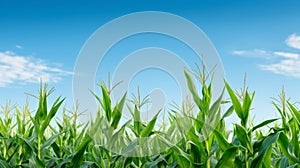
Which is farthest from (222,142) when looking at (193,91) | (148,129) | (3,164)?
(3,164)

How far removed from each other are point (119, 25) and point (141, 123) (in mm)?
1422

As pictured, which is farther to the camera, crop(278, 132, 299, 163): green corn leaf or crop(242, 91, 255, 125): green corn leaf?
crop(278, 132, 299, 163): green corn leaf

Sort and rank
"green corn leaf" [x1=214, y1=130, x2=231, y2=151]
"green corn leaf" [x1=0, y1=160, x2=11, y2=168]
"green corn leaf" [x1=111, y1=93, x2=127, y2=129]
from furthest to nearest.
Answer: "green corn leaf" [x1=0, y1=160, x2=11, y2=168], "green corn leaf" [x1=111, y1=93, x2=127, y2=129], "green corn leaf" [x1=214, y1=130, x2=231, y2=151]

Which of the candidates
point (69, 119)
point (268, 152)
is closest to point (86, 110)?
point (69, 119)

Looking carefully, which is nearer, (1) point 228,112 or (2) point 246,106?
(2) point 246,106

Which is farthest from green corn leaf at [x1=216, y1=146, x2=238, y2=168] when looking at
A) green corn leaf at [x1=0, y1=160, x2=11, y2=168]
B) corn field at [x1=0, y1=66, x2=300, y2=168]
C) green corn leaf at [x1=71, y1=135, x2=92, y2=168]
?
green corn leaf at [x1=0, y1=160, x2=11, y2=168]

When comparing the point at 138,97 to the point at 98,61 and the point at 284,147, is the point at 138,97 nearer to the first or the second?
the point at 98,61

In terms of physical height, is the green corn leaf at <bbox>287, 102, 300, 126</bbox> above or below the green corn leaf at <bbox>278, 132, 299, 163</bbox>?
above

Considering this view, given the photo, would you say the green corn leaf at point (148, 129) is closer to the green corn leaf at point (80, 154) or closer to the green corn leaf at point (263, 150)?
the green corn leaf at point (80, 154)

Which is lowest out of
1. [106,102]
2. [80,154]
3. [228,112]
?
[80,154]

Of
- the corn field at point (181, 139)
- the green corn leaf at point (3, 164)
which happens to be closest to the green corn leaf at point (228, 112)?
the corn field at point (181, 139)

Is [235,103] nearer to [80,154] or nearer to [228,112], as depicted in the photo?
[228,112]

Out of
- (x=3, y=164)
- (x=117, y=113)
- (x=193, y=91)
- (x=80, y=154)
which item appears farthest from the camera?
(x=3, y=164)

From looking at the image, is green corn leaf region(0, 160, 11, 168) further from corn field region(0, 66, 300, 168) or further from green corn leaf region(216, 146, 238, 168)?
green corn leaf region(216, 146, 238, 168)
